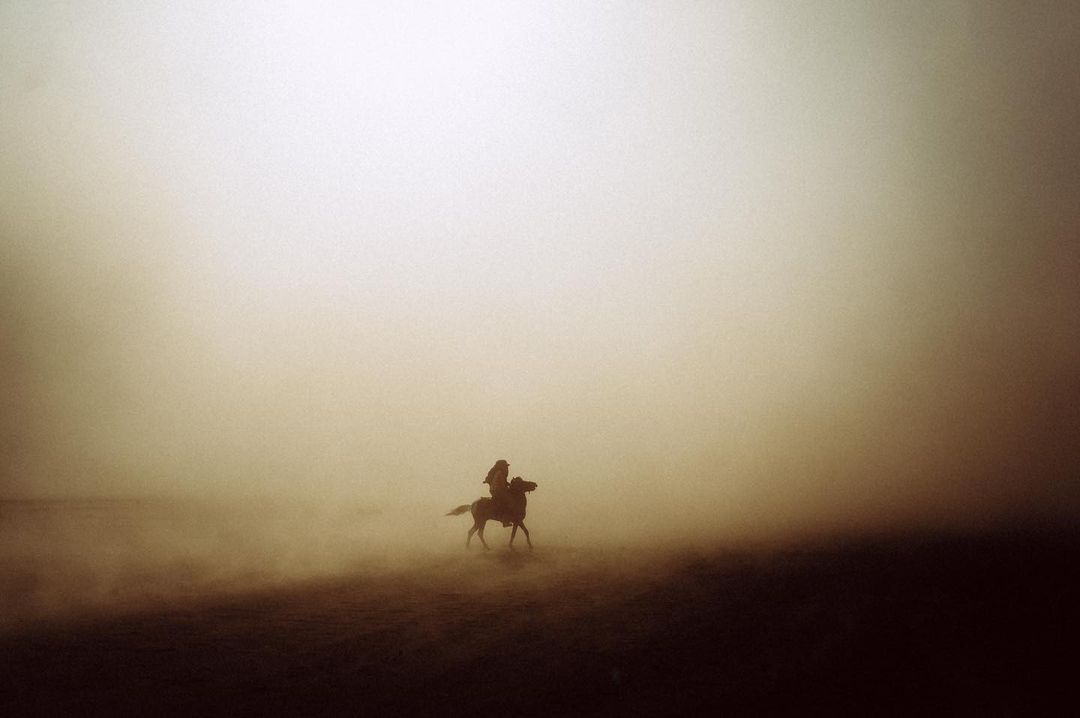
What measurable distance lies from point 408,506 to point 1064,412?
3084 centimetres

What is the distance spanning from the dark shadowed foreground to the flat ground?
3cm

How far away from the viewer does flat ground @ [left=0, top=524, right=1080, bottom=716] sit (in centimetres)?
615

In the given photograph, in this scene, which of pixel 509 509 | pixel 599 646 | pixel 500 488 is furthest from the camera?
pixel 500 488

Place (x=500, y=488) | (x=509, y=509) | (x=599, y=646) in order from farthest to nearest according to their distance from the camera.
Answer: (x=500, y=488), (x=509, y=509), (x=599, y=646)

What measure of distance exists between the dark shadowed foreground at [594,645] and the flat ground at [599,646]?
0.10ft

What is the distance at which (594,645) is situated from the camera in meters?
7.65

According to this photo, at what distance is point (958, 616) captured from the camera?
7.93m

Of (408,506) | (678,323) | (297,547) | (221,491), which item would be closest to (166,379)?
(221,491)

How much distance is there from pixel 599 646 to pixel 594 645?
7 cm

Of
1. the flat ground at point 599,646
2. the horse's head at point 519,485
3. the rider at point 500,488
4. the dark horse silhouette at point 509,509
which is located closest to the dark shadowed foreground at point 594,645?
the flat ground at point 599,646

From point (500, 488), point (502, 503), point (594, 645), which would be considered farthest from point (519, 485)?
point (594, 645)

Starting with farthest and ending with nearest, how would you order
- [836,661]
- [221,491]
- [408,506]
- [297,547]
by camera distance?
[221,491] → [408,506] → [297,547] → [836,661]

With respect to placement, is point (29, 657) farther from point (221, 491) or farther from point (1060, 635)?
point (221, 491)

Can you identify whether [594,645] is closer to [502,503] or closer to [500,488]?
[502,503]
